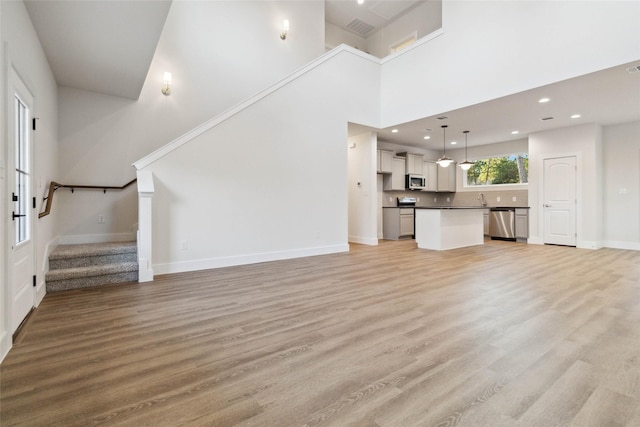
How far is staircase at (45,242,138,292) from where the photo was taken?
3.60 m

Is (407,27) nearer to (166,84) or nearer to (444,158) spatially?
(444,158)

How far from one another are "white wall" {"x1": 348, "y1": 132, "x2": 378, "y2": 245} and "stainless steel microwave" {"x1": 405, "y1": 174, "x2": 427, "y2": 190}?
2.02m

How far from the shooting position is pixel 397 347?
2.11 meters

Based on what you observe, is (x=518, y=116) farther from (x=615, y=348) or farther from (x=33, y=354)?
(x=33, y=354)

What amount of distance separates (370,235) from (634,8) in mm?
5600

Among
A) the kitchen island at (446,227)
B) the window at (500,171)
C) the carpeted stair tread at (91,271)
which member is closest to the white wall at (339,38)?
the window at (500,171)

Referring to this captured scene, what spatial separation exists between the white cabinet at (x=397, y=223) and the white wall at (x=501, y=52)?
2.60 m

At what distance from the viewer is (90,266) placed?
12.8ft

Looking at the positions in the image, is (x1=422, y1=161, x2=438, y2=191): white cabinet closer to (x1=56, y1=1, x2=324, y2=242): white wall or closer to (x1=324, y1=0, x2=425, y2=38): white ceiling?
(x1=324, y1=0, x2=425, y2=38): white ceiling

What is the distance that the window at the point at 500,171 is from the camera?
29.6ft

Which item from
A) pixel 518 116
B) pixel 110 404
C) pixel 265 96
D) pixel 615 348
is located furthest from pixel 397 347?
pixel 518 116

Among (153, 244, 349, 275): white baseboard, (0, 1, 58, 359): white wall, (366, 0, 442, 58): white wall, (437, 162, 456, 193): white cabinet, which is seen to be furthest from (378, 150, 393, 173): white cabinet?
(0, 1, 58, 359): white wall

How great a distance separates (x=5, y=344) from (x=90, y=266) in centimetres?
206

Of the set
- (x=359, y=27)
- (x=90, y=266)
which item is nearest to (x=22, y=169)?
(x=90, y=266)
